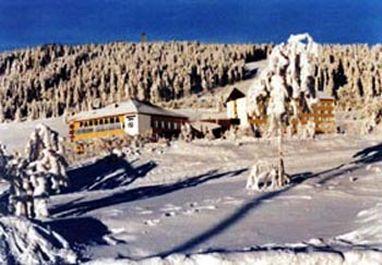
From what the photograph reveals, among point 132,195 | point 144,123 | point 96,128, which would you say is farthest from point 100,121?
point 132,195

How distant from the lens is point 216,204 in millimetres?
20500

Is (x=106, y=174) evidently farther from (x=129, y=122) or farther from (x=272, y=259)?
(x=129, y=122)

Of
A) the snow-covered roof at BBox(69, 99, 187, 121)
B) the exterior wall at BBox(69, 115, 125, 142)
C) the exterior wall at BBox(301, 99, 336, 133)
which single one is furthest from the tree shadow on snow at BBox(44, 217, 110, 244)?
the snow-covered roof at BBox(69, 99, 187, 121)

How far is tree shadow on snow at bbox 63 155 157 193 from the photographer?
28445 millimetres

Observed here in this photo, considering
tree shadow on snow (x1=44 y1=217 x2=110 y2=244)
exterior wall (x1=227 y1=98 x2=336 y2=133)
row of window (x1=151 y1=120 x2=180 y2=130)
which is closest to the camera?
tree shadow on snow (x1=44 y1=217 x2=110 y2=244)

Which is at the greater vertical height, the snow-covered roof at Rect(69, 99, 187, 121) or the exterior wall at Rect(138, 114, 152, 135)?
the snow-covered roof at Rect(69, 99, 187, 121)

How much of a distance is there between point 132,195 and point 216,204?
4031 mm

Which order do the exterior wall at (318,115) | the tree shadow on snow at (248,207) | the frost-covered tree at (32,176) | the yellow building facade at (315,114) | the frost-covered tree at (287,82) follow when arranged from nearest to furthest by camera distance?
the tree shadow on snow at (248,207), the frost-covered tree at (32,176), the frost-covered tree at (287,82), the yellow building facade at (315,114), the exterior wall at (318,115)

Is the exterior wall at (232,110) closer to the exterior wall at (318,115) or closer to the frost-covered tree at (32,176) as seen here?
the exterior wall at (318,115)

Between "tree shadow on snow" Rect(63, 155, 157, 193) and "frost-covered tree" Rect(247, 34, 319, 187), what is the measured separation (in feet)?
19.1

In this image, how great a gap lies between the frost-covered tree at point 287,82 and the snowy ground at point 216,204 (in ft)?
5.41

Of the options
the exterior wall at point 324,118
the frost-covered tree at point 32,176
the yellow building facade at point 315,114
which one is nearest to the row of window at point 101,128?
the yellow building facade at point 315,114

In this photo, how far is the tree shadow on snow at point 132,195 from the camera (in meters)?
21.7

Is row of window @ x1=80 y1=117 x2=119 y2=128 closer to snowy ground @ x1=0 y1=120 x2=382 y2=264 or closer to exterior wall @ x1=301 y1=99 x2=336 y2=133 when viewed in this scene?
exterior wall @ x1=301 y1=99 x2=336 y2=133
